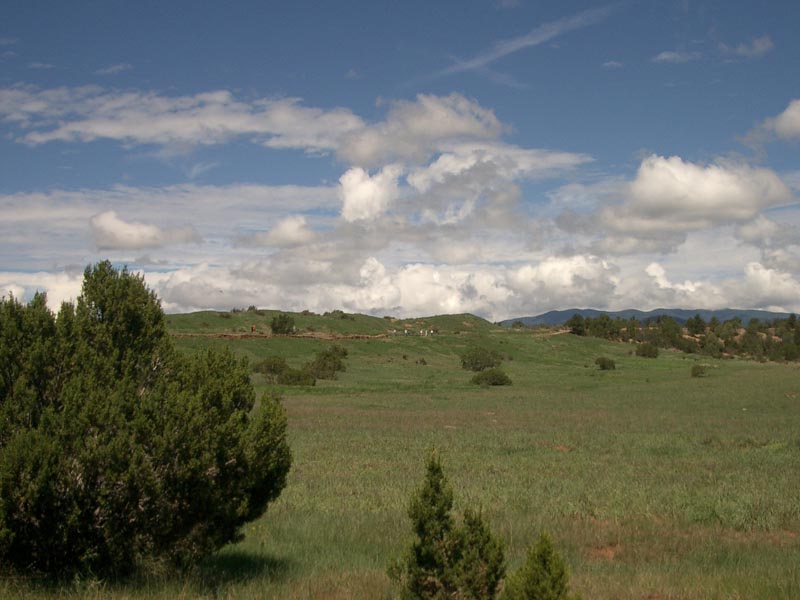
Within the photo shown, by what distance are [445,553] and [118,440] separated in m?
3.00

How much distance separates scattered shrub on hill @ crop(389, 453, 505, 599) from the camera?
228 inches

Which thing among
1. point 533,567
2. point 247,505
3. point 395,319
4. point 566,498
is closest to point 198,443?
point 247,505

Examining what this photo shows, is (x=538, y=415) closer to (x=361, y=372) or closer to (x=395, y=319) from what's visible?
(x=361, y=372)

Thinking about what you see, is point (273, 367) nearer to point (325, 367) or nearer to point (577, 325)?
point (325, 367)

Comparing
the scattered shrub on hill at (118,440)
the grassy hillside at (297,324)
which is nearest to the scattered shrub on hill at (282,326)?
the grassy hillside at (297,324)

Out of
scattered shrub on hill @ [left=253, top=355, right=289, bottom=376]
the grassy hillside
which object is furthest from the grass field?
the grassy hillside

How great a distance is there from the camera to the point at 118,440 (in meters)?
6.29

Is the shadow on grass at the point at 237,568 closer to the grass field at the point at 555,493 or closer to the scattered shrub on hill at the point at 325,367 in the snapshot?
the grass field at the point at 555,493

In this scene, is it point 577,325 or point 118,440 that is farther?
point 577,325

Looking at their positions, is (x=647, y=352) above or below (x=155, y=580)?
below

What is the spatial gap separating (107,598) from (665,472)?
573 inches

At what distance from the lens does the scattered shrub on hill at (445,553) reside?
5797mm

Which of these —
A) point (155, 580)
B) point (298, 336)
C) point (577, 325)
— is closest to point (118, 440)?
point (155, 580)

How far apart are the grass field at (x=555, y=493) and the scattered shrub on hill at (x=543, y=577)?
1.89 m
